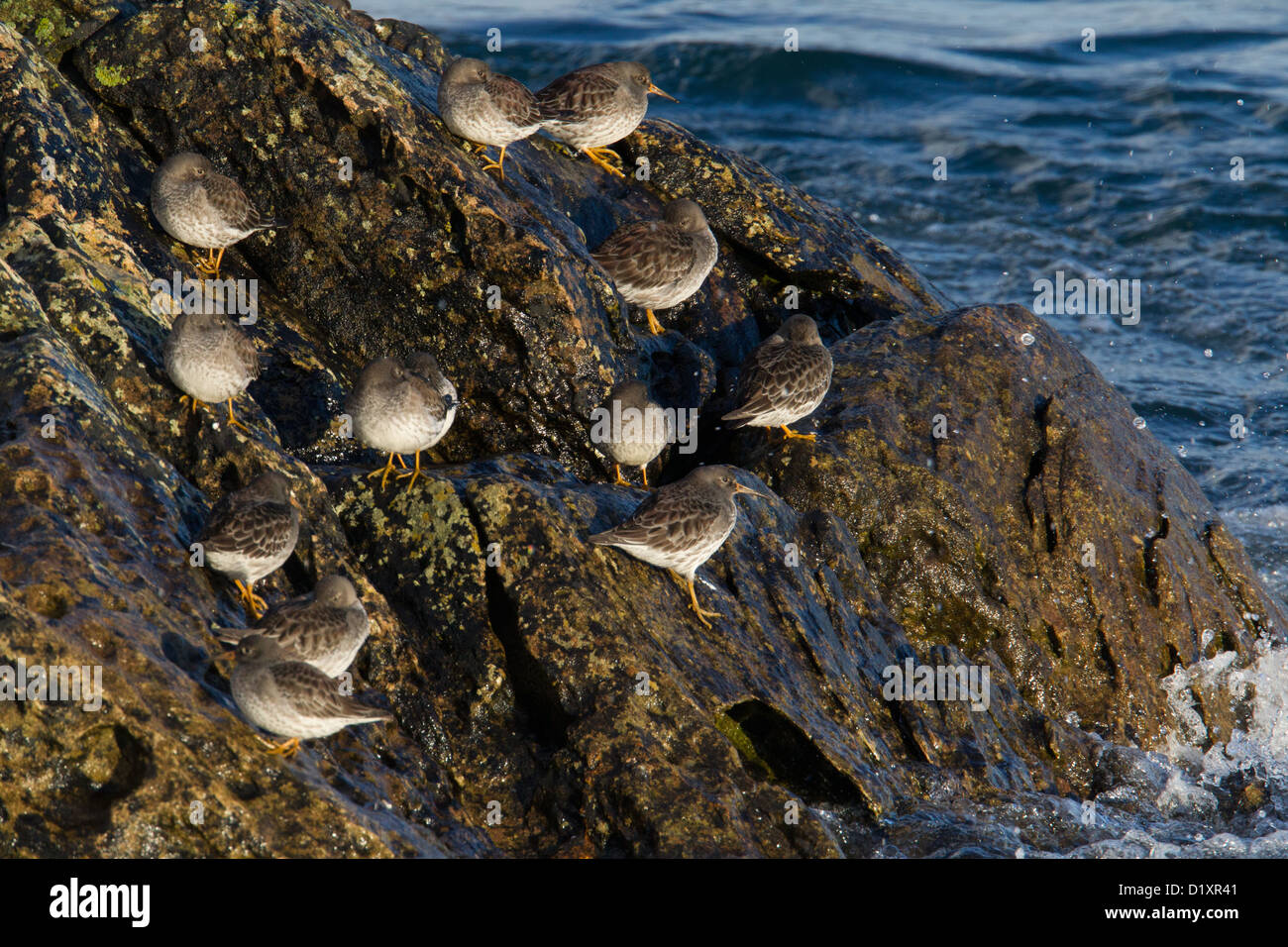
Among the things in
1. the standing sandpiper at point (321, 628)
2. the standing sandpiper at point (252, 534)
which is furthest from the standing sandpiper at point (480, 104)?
the standing sandpiper at point (321, 628)

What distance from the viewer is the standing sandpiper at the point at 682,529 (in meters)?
7.55

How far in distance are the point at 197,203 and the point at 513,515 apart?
3582 millimetres

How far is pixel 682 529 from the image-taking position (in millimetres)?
7609

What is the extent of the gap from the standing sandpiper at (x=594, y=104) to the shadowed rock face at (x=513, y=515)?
46 cm

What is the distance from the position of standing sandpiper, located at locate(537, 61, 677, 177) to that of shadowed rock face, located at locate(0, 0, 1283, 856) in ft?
1.52

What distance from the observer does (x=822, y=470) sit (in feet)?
33.7

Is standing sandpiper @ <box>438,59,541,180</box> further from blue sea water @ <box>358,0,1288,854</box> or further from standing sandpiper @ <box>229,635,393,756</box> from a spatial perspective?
blue sea water @ <box>358,0,1288,854</box>

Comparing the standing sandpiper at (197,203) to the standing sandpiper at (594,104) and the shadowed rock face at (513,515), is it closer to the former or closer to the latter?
the shadowed rock face at (513,515)

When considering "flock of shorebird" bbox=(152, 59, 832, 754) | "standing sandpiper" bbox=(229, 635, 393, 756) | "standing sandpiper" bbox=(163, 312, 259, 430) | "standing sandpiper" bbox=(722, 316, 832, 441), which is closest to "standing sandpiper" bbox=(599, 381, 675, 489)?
"flock of shorebird" bbox=(152, 59, 832, 754)

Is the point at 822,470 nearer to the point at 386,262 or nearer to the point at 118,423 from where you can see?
the point at 386,262

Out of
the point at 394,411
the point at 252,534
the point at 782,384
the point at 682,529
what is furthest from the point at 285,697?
the point at 782,384

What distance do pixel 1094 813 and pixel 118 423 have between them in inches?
274

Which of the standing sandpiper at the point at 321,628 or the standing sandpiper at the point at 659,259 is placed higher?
the standing sandpiper at the point at 659,259
